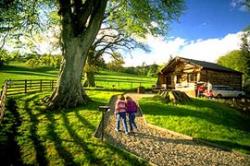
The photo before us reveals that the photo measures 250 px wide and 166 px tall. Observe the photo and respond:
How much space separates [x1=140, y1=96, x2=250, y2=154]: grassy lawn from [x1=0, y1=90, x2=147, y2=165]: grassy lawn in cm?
400

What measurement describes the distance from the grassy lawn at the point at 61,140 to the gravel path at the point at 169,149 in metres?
0.85

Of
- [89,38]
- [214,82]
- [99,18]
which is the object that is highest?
[99,18]

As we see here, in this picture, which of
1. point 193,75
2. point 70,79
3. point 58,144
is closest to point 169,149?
point 58,144

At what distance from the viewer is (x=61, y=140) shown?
1452 cm

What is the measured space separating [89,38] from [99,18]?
161 centimetres

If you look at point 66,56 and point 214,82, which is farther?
point 214,82

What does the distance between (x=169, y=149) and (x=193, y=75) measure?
31.9 metres

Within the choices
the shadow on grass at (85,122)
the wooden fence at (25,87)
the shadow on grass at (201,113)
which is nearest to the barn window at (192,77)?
the wooden fence at (25,87)

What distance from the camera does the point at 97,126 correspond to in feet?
54.6

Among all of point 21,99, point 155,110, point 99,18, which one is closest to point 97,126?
point 155,110

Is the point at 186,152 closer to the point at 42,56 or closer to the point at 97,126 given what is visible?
the point at 97,126

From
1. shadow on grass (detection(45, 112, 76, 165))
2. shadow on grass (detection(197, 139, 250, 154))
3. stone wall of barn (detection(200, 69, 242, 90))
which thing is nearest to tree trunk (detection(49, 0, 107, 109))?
shadow on grass (detection(45, 112, 76, 165))

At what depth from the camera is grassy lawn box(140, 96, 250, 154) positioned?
1656cm

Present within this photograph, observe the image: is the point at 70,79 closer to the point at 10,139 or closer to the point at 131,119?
the point at 131,119
